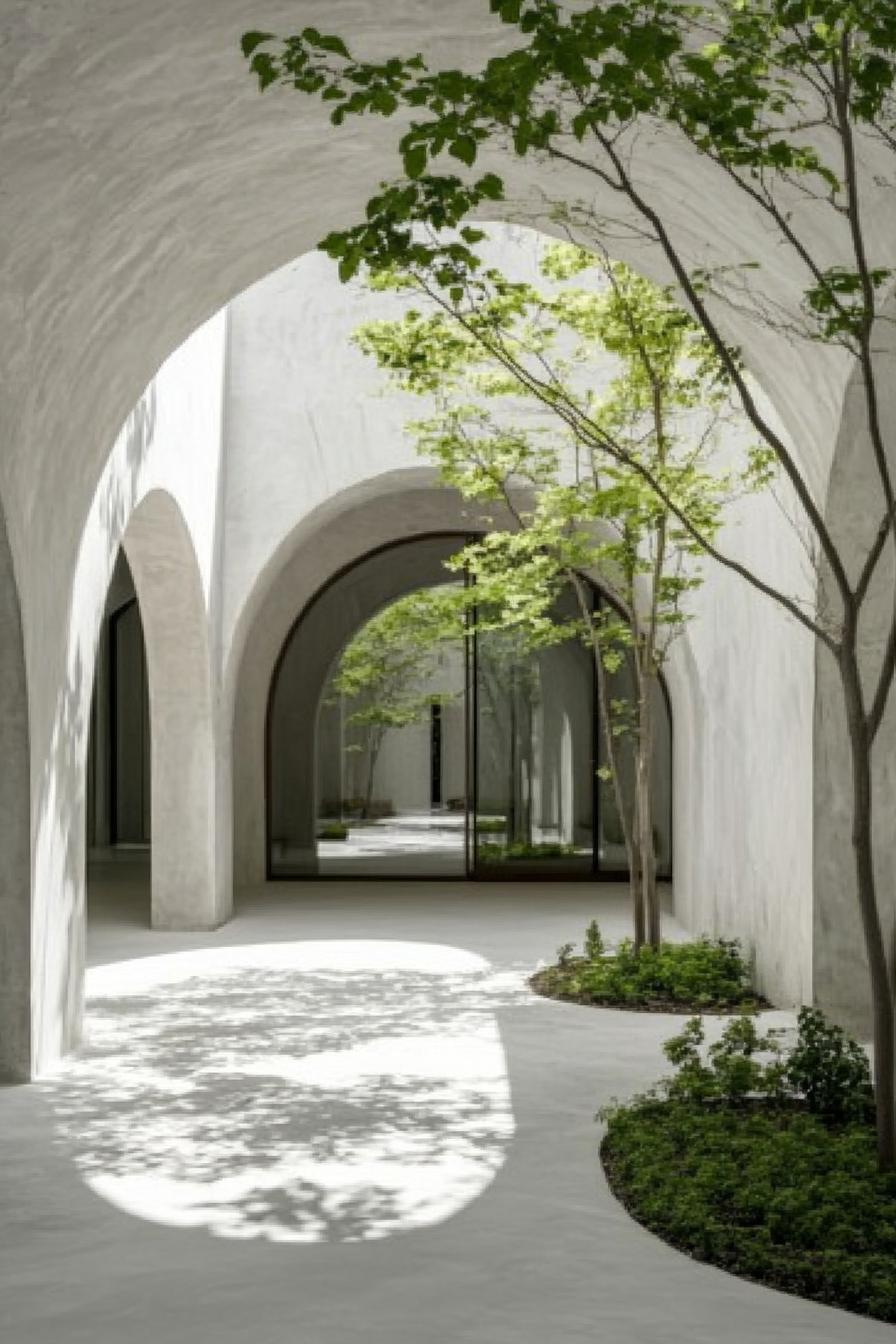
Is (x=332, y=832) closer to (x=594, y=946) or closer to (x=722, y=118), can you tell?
(x=594, y=946)

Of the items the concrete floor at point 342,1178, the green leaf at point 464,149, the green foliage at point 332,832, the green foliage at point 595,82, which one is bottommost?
the concrete floor at point 342,1178

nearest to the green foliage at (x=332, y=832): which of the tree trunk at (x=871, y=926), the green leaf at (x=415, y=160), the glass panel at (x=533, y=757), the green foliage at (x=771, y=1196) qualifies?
the glass panel at (x=533, y=757)

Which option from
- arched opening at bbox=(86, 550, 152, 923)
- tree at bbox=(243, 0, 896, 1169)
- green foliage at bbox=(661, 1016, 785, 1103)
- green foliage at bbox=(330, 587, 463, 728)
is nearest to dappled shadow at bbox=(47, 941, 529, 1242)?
green foliage at bbox=(661, 1016, 785, 1103)

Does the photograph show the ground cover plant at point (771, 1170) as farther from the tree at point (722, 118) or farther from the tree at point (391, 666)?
the tree at point (391, 666)

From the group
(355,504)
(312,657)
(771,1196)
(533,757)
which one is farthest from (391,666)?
(771,1196)

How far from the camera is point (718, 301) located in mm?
9414

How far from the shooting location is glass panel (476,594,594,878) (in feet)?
64.9

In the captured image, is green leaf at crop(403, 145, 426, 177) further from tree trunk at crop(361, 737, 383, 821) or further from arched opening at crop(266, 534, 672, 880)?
tree trunk at crop(361, 737, 383, 821)

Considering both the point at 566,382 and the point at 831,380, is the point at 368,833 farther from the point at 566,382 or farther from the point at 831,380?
the point at 831,380

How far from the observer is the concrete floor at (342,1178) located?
4906 millimetres

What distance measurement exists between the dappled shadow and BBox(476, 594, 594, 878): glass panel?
7.23 metres

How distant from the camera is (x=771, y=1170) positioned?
6.01 m

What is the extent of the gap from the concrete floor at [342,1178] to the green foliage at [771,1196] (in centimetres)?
12

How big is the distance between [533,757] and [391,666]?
34.2 feet
